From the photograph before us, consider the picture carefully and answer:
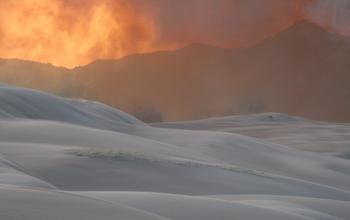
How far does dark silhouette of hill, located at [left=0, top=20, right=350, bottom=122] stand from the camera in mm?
26125

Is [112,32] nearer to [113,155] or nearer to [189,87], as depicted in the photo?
[189,87]

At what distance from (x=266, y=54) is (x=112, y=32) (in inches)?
550

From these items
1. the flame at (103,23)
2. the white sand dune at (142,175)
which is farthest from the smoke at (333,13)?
the white sand dune at (142,175)

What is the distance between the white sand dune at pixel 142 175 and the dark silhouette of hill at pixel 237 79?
19.4 metres

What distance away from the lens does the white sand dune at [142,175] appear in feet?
2.83

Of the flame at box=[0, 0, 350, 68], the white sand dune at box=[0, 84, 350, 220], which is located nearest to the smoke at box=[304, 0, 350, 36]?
the flame at box=[0, 0, 350, 68]

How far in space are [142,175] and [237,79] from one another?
2627 centimetres

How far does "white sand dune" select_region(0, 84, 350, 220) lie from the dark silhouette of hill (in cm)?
1936

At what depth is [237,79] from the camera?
2788 centimetres

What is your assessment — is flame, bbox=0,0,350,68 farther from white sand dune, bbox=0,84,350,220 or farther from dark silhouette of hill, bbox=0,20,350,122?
white sand dune, bbox=0,84,350,220

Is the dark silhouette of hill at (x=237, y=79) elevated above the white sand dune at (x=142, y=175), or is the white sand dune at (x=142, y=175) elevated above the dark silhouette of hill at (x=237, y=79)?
the dark silhouette of hill at (x=237, y=79)

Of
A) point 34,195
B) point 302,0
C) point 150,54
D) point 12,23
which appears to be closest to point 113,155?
point 34,195

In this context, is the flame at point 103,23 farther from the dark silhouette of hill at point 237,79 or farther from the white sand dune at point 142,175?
the white sand dune at point 142,175

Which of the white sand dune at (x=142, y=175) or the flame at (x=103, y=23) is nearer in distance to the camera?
the white sand dune at (x=142, y=175)
